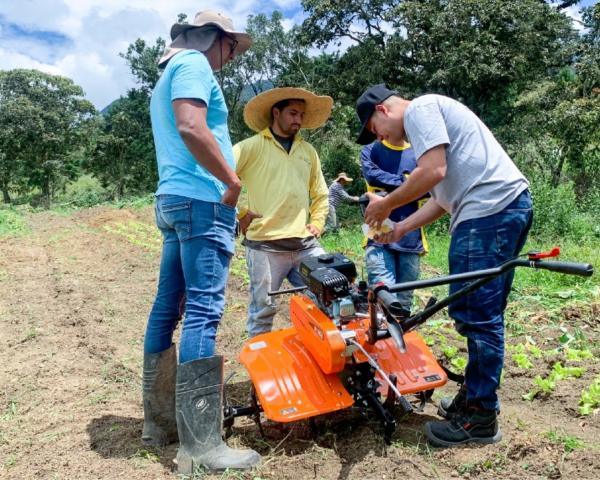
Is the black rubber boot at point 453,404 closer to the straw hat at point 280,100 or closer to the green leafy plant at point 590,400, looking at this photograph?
the green leafy plant at point 590,400

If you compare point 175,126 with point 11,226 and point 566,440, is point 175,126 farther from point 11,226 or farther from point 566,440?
point 11,226

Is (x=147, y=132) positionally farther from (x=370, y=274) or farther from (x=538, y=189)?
(x=370, y=274)

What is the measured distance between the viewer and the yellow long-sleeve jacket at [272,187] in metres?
3.73

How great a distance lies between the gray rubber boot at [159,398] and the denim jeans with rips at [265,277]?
955 millimetres

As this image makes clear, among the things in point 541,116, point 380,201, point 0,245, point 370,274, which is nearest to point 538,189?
point 541,116

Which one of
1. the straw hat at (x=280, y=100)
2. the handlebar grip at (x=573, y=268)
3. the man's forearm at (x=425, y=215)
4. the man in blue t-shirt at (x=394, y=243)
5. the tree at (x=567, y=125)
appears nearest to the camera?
the handlebar grip at (x=573, y=268)

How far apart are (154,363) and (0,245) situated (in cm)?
1028

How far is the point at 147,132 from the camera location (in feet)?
113

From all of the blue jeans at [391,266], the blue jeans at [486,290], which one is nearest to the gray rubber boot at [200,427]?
the blue jeans at [486,290]

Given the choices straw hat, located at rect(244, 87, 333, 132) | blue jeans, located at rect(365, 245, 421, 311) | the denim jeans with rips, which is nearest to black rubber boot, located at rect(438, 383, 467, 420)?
blue jeans, located at rect(365, 245, 421, 311)

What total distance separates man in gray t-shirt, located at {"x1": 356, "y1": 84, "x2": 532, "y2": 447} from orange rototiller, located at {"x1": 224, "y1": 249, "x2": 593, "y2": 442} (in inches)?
6.5

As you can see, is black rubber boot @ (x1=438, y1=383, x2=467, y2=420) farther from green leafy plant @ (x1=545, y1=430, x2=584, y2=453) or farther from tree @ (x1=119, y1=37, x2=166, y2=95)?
tree @ (x1=119, y1=37, x2=166, y2=95)

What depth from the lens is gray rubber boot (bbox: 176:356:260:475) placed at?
243cm

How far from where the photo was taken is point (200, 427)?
2453 millimetres
